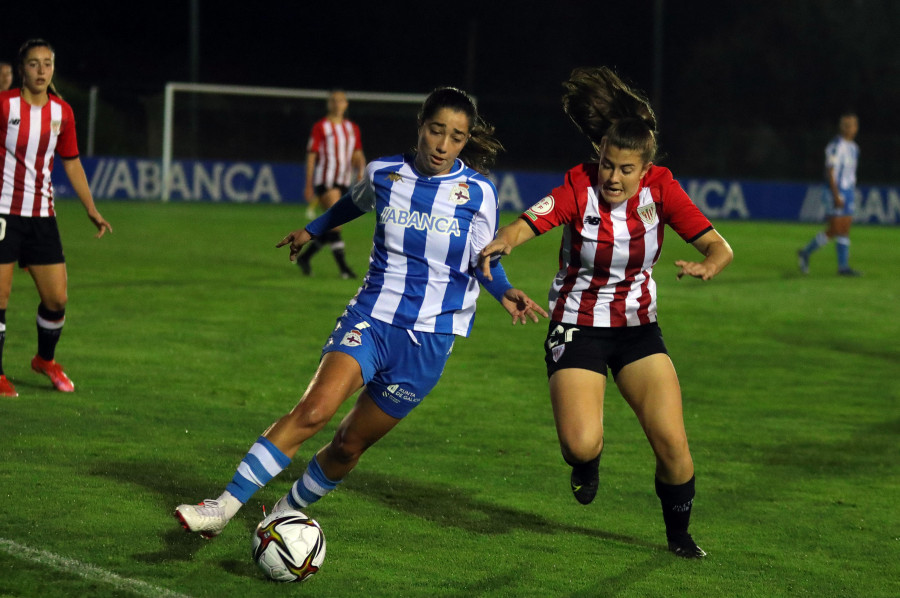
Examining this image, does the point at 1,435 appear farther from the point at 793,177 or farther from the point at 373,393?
the point at 793,177

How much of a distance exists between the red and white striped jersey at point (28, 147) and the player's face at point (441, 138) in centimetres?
335

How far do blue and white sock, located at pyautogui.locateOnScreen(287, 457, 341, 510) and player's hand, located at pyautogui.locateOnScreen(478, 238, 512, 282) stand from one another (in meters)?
1.00

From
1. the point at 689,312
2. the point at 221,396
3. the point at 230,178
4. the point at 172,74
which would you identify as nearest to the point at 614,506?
the point at 221,396

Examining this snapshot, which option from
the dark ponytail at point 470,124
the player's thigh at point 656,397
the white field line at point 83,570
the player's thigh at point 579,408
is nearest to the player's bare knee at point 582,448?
the player's thigh at point 579,408

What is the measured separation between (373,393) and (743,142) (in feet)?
124

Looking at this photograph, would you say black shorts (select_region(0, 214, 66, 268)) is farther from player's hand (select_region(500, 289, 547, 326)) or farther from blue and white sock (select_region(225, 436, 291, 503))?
player's hand (select_region(500, 289, 547, 326))

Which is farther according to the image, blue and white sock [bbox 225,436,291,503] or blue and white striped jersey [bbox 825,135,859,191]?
blue and white striped jersey [bbox 825,135,859,191]

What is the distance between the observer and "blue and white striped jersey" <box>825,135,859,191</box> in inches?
647

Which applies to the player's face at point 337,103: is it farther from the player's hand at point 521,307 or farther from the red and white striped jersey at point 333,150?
the player's hand at point 521,307

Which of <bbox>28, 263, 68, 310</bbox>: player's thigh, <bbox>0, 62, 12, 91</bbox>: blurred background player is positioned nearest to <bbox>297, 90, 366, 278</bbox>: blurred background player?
<bbox>0, 62, 12, 91</bbox>: blurred background player

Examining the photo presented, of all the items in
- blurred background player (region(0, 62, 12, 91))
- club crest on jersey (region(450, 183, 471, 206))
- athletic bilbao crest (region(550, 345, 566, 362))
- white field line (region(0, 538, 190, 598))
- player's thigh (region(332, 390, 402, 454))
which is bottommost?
white field line (region(0, 538, 190, 598))

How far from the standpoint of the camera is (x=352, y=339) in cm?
467

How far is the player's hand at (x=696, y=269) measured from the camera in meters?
4.54

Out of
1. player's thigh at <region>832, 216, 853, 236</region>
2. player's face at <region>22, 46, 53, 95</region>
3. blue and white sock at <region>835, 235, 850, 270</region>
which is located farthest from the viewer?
blue and white sock at <region>835, 235, 850, 270</region>
